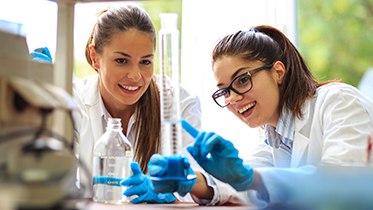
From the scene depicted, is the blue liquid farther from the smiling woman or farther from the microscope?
the microscope

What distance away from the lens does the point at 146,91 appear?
185 centimetres

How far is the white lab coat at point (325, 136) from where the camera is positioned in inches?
44.2

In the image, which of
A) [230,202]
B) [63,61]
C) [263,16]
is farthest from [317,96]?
[263,16]

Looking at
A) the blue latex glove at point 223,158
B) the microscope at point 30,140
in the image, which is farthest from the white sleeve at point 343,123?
the microscope at point 30,140

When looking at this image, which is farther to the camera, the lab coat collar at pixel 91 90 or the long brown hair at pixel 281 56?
the lab coat collar at pixel 91 90

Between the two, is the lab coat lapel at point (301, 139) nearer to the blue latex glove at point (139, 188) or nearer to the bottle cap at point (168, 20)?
the blue latex glove at point (139, 188)

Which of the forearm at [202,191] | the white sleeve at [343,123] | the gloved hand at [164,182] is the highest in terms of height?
the white sleeve at [343,123]

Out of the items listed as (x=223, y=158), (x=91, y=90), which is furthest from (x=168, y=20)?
(x=91, y=90)

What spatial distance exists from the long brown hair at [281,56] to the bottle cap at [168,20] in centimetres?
64

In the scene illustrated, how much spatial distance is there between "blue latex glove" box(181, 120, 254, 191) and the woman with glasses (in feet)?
0.56

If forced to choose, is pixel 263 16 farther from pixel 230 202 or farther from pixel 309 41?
pixel 309 41

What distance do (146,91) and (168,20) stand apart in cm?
99

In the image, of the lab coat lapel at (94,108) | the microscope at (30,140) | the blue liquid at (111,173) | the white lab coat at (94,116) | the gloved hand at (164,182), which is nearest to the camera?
the microscope at (30,140)

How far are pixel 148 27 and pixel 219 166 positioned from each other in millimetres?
975
